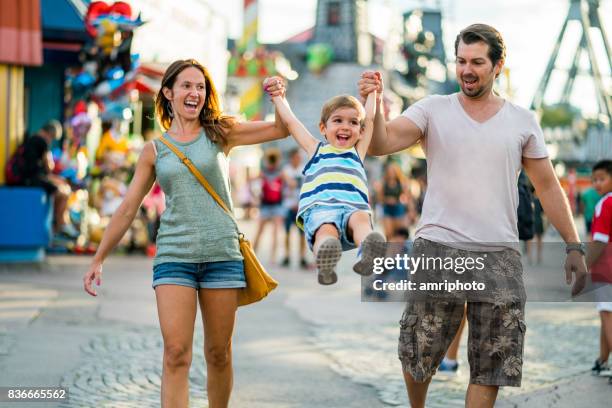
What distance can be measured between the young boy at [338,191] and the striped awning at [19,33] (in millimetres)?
8796

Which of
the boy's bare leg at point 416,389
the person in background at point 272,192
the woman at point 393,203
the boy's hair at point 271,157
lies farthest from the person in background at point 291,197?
the boy's bare leg at point 416,389

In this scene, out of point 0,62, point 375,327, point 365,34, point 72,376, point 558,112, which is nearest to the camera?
point 72,376

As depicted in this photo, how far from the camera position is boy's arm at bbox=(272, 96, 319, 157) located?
468 cm

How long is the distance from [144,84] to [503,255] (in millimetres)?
14713

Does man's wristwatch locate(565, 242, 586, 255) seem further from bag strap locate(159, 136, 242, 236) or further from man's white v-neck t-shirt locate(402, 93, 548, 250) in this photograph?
bag strap locate(159, 136, 242, 236)

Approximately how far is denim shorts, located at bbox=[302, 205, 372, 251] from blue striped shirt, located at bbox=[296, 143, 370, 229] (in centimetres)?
2

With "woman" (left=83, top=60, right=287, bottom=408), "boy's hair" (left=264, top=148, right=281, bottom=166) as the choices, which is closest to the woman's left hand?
"woman" (left=83, top=60, right=287, bottom=408)

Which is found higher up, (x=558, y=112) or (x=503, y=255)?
(x=558, y=112)

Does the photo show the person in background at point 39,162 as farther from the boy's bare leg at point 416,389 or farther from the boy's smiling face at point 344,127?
the boy's bare leg at point 416,389

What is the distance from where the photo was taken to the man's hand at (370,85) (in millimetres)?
4668

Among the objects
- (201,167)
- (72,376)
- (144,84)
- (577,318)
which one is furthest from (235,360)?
(144,84)

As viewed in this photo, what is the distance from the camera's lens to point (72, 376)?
22.1 ft

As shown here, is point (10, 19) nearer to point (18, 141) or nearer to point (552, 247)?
point (18, 141)

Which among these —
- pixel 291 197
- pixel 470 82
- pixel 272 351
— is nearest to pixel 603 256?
pixel 470 82
